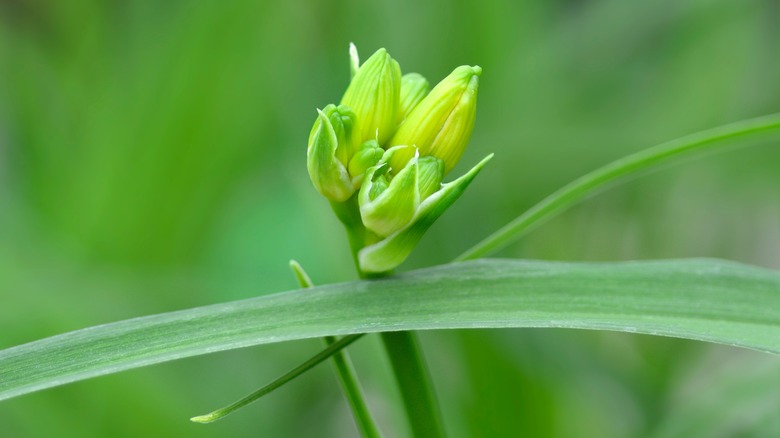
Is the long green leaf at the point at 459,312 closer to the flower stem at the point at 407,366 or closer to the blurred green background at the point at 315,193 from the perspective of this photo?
the flower stem at the point at 407,366

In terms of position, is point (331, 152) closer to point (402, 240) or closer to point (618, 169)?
point (402, 240)

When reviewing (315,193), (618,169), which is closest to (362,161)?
(618,169)

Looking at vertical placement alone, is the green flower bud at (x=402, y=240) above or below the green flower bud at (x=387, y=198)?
below

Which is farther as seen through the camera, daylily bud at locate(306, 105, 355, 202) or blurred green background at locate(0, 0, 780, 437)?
blurred green background at locate(0, 0, 780, 437)

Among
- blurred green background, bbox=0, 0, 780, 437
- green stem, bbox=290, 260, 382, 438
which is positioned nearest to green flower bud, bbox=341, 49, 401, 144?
green stem, bbox=290, 260, 382, 438

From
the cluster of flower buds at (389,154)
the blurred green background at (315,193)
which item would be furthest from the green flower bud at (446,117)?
the blurred green background at (315,193)

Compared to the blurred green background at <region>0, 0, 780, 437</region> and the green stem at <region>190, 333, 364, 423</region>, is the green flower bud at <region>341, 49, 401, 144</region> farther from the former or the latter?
the blurred green background at <region>0, 0, 780, 437</region>

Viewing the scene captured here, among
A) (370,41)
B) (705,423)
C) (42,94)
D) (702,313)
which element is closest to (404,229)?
(702,313)
